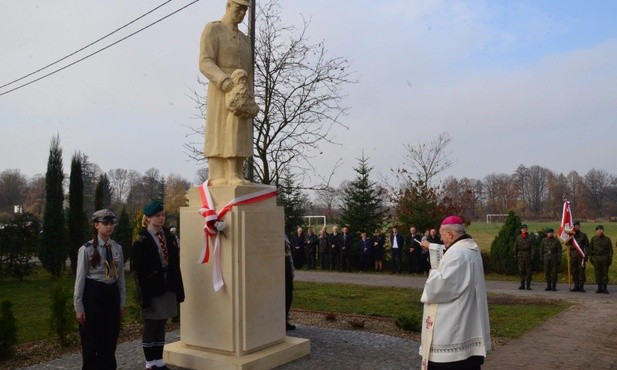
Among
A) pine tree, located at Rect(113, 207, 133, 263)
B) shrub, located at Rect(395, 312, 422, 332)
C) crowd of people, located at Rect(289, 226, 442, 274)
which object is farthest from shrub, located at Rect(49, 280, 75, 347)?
pine tree, located at Rect(113, 207, 133, 263)

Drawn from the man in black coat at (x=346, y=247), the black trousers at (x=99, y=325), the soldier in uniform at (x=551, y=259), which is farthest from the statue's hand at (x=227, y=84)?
the man in black coat at (x=346, y=247)

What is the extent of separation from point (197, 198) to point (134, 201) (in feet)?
182

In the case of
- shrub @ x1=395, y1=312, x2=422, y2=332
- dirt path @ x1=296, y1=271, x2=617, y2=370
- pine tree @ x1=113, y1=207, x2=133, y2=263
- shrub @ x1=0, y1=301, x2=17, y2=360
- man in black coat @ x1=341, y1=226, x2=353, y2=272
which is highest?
pine tree @ x1=113, y1=207, x2=133, y2=263

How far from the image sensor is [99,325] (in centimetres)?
557

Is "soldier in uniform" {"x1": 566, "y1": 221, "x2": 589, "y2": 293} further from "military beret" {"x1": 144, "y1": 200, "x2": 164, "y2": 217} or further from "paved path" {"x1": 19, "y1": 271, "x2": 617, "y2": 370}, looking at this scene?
"military beret" {"x1": 144, "y1": 200, "x2": 164, "y2": 217}

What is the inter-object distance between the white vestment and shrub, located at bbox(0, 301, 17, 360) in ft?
19.0

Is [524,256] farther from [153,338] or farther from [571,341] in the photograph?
[153,338]

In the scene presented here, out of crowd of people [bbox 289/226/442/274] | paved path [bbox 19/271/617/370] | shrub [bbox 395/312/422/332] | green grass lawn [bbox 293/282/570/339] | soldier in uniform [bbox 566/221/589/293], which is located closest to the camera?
paved path [bbox 19/271/617/370]

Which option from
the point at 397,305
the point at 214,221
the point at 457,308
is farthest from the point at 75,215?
the point at 457,308

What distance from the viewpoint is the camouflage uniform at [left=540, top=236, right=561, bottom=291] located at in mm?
16109

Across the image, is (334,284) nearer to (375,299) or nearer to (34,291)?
(375,299)

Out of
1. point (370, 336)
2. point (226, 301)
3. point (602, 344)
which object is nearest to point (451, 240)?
point (226, 301)

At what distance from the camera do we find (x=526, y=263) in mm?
16672

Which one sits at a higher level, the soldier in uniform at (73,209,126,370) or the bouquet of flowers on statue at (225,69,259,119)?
the bouquet of flowers on statue at (225,69,259,119)
